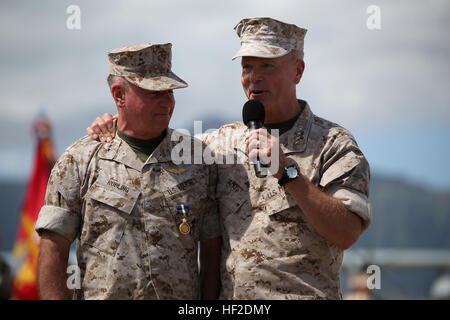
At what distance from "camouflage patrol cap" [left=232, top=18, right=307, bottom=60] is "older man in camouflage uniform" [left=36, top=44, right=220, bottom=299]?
56cm

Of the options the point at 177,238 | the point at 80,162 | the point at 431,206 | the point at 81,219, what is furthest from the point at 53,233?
the point at 431,206

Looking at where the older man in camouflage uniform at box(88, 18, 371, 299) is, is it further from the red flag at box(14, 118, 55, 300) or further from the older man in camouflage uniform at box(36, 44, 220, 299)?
the red flag at box(14, 118, 55, 300)

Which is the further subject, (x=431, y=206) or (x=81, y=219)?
(x=431, y=206)

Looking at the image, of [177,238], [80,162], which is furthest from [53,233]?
[177,238]

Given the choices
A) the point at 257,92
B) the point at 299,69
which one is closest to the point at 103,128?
the point at 257,92

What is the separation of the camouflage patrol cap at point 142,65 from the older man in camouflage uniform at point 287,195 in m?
0.47

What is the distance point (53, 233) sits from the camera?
4.71m

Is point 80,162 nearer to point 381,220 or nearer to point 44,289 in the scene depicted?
point 44,289

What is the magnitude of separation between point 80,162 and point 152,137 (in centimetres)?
51

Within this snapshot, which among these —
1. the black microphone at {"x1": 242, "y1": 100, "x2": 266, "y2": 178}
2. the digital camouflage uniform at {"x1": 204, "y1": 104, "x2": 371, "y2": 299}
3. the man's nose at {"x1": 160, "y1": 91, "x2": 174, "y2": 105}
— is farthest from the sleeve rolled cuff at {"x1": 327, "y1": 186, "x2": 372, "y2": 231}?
the man's nose at {"x1": 160, "y1": 91, "x2": 174, "y2": 105}
